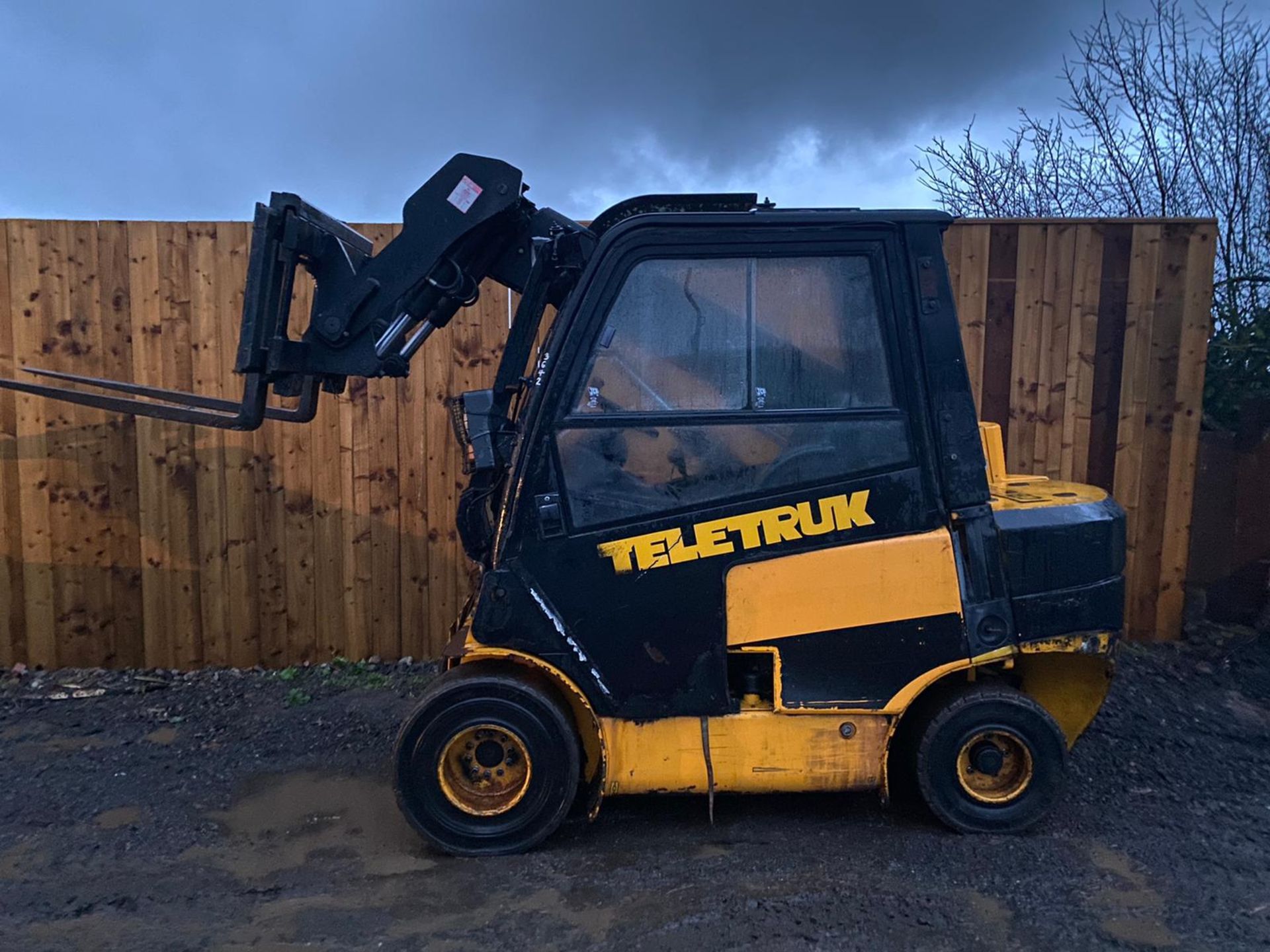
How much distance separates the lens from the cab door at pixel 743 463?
11.7ft

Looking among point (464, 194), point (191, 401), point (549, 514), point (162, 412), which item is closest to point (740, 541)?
point (549, 514)

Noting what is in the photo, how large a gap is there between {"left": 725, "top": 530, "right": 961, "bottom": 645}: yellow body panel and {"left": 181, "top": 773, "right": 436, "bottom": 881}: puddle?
5.42ft

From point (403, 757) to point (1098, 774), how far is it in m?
3.24

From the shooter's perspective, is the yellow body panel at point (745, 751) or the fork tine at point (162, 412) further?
the fork tine at point (162, 412)

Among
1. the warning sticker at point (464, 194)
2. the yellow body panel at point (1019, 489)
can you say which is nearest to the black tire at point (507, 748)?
the warning sticker at point (464, 194)

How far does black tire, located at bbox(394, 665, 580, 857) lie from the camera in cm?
367

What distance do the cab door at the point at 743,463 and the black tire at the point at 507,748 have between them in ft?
1.41

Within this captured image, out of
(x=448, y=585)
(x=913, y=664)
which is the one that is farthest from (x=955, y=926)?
(x=448, y=585)

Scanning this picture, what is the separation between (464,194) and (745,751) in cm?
248

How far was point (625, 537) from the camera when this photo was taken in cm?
360

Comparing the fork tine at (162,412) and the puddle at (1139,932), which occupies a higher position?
the fork tine at (162,412)

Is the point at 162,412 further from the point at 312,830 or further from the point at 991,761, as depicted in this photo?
the point at 991,761

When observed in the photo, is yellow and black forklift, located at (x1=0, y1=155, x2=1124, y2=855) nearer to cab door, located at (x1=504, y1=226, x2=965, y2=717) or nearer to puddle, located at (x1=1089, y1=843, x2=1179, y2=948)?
cab door, located at (x1=504, y1=226, x2=965, y2=717)

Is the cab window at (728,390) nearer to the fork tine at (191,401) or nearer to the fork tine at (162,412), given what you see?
the fork tine at (191,401)
